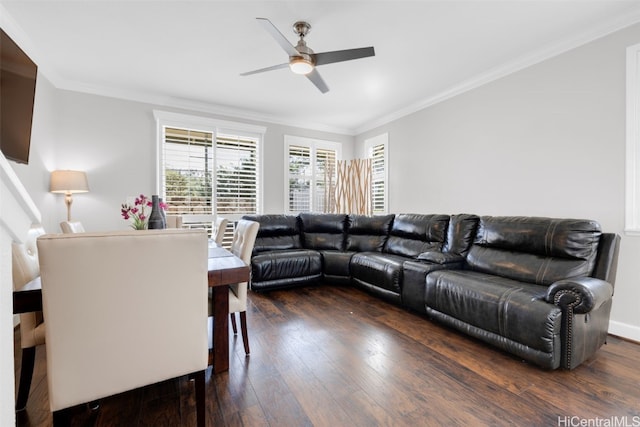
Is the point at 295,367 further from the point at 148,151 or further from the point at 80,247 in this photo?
the point at 148,151

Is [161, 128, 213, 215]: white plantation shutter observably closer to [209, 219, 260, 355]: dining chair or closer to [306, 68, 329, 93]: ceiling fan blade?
[209, 219, 260, 355]: dining chair

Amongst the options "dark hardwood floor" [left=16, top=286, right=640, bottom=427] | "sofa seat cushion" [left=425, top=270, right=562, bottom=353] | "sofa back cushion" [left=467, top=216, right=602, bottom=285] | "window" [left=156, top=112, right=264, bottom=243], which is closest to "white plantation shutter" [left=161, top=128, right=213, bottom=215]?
"window" [left=156, top=112, right=264, bottom=243]

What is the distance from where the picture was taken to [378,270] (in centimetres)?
314

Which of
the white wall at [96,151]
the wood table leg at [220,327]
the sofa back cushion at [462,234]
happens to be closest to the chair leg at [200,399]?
the wood table leg at [220,327]

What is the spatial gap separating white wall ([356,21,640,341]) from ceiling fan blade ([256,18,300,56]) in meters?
2.46

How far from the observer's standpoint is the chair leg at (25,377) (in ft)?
4.65

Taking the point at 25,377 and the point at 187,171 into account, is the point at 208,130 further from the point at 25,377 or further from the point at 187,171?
the point at 25,377

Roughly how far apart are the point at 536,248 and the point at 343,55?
231cm

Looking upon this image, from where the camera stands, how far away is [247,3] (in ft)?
6.98

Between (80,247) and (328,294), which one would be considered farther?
(328,294)

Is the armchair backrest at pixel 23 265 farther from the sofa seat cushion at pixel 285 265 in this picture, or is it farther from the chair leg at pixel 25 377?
the sofa seat cushion at pixel 285 265

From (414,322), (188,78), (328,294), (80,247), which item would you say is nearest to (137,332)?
(80,247)

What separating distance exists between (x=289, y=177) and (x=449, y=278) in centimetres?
335

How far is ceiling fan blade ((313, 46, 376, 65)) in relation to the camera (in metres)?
2.11
